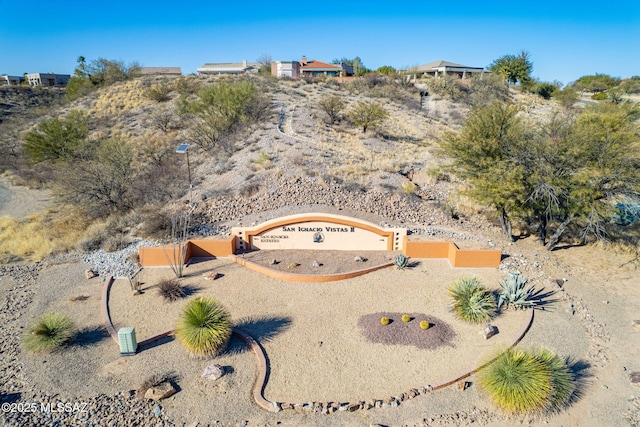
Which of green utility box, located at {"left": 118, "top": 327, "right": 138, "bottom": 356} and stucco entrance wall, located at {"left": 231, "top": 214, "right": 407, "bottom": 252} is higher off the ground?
stucco entrance wall, located at {"left": 231, "top": 214, "right": 407, "bottom": 252}

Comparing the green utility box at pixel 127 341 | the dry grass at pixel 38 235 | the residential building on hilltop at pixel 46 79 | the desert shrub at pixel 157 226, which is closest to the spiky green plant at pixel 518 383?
the green utility box at pixel 127 341

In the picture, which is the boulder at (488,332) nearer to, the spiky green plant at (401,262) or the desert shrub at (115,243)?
the spiky green plant at (401,262)

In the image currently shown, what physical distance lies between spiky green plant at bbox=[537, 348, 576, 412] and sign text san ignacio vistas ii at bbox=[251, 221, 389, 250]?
26.9 ft

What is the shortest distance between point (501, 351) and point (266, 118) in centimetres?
3114

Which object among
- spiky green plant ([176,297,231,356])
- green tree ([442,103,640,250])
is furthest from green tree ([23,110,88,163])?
green tree ([442,103,640,250])

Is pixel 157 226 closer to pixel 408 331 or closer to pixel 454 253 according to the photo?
pixel 408 331

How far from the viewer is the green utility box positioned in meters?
10.3

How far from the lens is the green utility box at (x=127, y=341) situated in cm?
1029

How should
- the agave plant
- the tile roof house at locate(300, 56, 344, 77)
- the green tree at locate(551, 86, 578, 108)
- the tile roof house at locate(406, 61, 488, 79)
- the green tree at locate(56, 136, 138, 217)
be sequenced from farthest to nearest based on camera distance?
1. the tile roof house at locate(300, 56, 344, 77)
2. the tile roof house at locate(406, 61, 488, 79)
3. the green tree at locate(551, 86, 578, 108)
4. the green tree at locate(56, 136, 138, 217)
5. the agave plant

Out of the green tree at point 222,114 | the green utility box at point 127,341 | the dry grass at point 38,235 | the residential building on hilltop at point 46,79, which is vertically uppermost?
the residential building on hilltop at point 46,79

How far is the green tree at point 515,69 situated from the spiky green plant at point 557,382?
215 ft

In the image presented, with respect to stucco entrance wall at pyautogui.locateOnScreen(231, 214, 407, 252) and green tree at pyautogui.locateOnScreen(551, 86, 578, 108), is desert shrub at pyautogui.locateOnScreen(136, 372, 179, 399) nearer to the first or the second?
stucco entrance wall at pyautogui.locateOnScreen(231, 214, 407, 252)

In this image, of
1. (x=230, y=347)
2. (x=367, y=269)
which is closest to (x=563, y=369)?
(x=367, y=269)

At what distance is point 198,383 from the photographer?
9.46 metres
